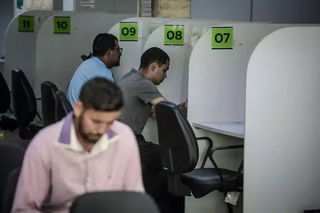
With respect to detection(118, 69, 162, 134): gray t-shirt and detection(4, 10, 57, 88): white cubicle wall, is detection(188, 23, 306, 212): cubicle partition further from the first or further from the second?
detection(4, 10, 57, 88): white cubicle wall

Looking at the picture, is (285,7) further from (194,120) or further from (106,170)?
(106,170)

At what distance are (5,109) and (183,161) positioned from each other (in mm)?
2311

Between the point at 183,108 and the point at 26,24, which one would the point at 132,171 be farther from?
the point at 26,24

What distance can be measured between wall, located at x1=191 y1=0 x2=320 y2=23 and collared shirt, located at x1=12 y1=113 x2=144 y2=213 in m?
3.95

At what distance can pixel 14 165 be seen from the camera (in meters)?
1.85

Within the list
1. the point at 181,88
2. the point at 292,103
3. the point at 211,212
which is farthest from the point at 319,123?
the point at 181,88

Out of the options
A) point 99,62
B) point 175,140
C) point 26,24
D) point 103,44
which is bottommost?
point 175,140

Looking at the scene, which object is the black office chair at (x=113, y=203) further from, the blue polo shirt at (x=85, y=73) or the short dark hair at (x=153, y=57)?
the blue polo shirt at (x=85, y=73)

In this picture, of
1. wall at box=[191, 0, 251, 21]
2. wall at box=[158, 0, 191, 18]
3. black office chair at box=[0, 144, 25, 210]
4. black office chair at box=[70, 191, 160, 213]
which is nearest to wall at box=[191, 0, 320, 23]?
wall at box=[191, 0, 251, 21]

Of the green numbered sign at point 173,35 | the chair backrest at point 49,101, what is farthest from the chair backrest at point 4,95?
the green numbered sign at point 173,35

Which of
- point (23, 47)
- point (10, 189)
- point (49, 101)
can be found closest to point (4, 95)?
point (23, 47)

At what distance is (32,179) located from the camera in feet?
5.25

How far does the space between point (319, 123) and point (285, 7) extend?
3136 mm

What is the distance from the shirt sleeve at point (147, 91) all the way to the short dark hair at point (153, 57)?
17cm
